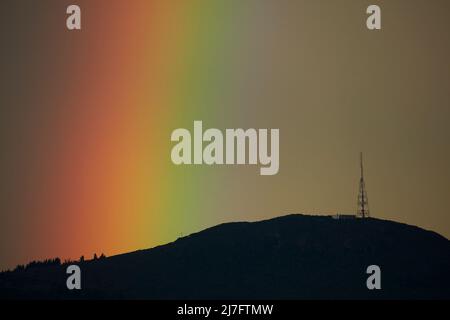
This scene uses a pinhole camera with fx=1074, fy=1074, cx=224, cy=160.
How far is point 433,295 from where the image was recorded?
646 ft

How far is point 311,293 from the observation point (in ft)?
634
